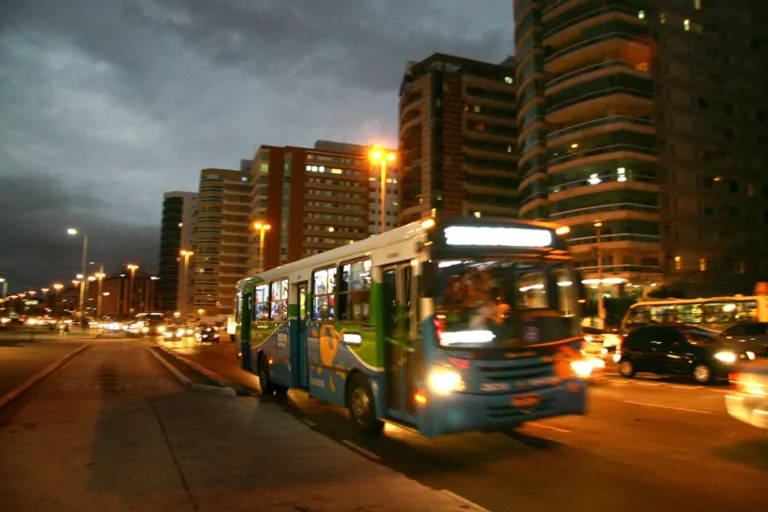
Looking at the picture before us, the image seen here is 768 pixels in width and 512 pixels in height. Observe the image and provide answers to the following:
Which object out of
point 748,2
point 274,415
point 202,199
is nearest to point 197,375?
point 274,415

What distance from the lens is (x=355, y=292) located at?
968 centimetres

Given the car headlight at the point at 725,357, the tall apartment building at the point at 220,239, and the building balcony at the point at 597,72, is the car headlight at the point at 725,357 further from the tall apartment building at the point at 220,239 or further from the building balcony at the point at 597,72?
the tall apartment building at the point at 220,239

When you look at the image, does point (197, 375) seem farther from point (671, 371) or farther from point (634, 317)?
point (634, 317)

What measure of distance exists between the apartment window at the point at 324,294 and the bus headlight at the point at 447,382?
354 cm

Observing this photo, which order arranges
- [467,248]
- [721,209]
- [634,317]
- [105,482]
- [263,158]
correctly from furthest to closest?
[263,158] < [721,209] < [634,317] < [467,248] < [105,482]

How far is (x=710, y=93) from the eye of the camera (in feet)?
189

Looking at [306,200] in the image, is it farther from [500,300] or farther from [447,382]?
[447,382]

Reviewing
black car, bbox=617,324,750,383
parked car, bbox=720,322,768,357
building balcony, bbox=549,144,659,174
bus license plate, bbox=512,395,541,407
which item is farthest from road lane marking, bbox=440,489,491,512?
building balcony, bbox=549,144,659,174

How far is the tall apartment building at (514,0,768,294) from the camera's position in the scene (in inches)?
2084

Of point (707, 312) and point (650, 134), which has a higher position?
point (650, 134)

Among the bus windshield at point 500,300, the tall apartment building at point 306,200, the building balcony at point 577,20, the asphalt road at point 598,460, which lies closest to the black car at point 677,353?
the asphalt road at point 598,460

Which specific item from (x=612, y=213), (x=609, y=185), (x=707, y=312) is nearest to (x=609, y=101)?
(x=609, y=185)

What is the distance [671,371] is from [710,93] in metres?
49.9

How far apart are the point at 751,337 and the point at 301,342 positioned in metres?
17.5
